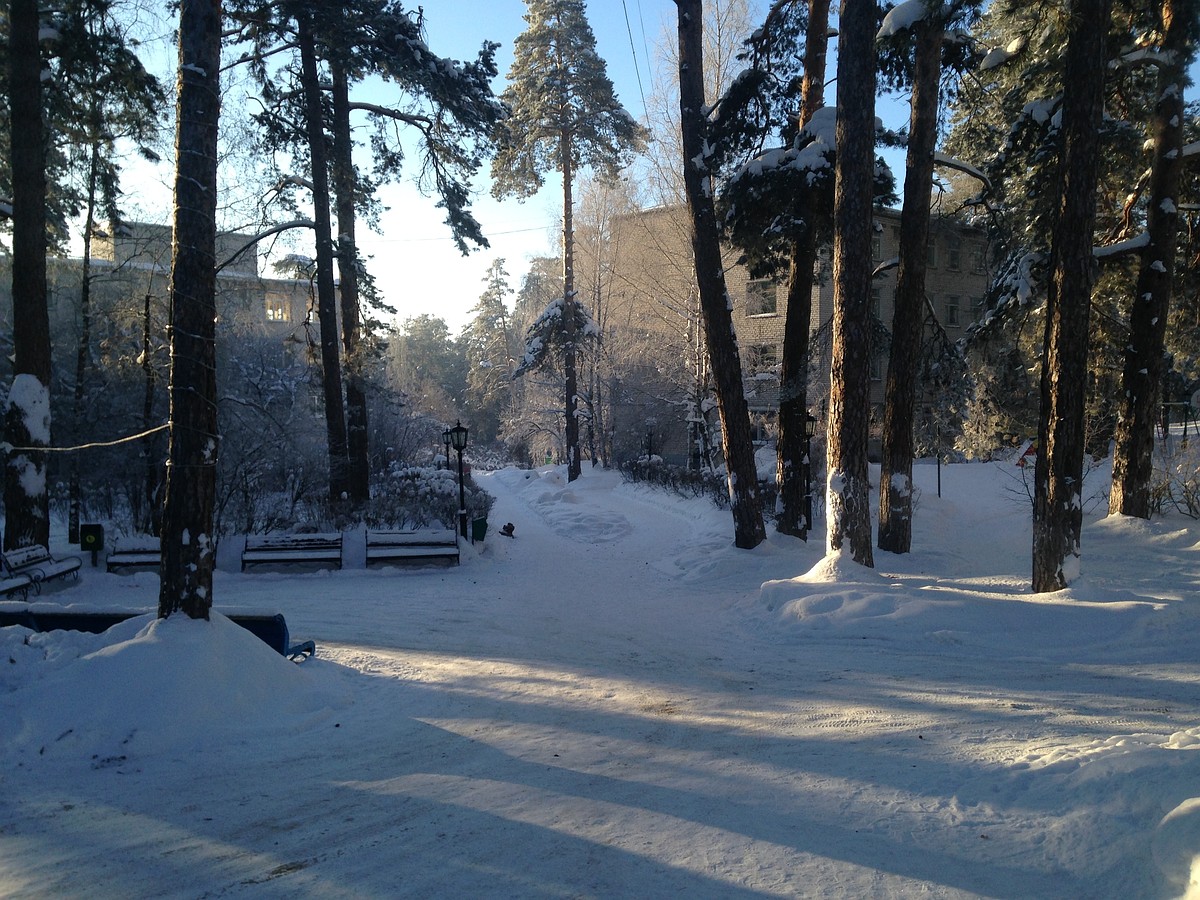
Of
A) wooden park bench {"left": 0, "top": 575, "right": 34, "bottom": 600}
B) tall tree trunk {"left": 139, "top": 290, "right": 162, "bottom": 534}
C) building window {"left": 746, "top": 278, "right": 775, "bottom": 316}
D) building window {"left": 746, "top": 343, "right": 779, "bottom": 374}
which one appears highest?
building window {"left": 746, "top": 278, "right": 775, "bottom": 316}

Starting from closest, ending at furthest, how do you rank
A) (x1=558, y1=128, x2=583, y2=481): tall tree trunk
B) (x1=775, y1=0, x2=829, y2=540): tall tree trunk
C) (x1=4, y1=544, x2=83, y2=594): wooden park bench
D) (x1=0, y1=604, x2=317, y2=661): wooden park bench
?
(x1=0, y1=604, x2=317, y2=661): wooden park bench < (x1=4, y1=544, x2=83, y2=594): wooden park bench < (x1=775, y1=0, x2=829, y2=540): tall tree trunk < (x1=558, y1=128, x2=583, y2=481): tall tree trunk

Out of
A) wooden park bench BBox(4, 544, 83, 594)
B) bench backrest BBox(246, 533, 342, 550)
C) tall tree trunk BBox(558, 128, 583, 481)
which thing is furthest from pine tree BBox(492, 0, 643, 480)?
wooden park bench BBox(4, 544, 83, 594)

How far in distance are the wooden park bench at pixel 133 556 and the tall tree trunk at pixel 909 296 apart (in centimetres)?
1163

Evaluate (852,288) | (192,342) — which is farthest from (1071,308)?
(192,342)

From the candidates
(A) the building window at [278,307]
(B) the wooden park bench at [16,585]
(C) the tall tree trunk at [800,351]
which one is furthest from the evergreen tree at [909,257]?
(A) the building window at [278,307]

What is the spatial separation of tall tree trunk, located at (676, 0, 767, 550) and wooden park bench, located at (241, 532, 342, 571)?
6.83 meters

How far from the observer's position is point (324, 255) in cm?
1605

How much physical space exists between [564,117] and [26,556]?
24.4 m

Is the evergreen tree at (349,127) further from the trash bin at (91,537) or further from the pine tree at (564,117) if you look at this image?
the pine tree at (564,117)

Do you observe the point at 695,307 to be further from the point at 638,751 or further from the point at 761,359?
the point at 638,751

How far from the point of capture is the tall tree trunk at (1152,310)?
39.3 ft

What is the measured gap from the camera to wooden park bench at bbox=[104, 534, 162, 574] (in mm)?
11680

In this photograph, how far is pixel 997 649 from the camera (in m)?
7.09

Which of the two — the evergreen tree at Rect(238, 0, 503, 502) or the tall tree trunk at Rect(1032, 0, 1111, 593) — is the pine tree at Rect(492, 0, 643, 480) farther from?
the tall tree trunk at Rect(1032, 0, 1111, 593)
